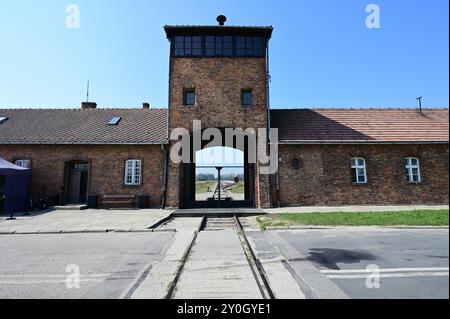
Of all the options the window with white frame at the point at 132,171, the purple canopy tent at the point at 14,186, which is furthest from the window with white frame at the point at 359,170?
the purple canopy tent at the point at 14,186

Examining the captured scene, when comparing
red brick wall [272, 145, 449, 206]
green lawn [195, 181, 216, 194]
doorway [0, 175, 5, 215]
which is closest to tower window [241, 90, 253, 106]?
red brick wall [272, 145, 449, 206]

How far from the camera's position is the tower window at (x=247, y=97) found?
15.9 metres

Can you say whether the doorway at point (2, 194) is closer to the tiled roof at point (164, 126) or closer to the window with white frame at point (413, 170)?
the tiled roof at point (164, 126)

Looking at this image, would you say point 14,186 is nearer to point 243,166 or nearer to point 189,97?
point 189,97

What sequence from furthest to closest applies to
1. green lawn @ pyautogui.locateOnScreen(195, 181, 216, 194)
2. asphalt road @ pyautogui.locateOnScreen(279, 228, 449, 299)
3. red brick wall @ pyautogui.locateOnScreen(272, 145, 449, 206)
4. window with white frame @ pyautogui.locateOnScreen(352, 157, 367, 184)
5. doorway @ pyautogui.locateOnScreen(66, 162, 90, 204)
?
1. green lawn @ pyautogui.locateOnScreen(195, 181, 216, 194)
2. doorway @ pyautogui.locateOnScreen(66, 162, 90, 204)
3. window with white frame @ pyautogui.locateOnScreen(352, 157, 367, 184)
4. red brick wall @ pyautogui.locateOnScreen(272, 145, 449, 206)
5. asphalt road @ pyautogui.locateOnScreen(279, 228, 449, 299)

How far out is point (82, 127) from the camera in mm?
17641

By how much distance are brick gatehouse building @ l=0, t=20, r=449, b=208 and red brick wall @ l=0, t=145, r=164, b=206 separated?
60mm

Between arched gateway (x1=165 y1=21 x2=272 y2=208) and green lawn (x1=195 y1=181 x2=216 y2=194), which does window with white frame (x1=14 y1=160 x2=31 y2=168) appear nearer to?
arched gateway (x1=165 y1=21 x2=272 y2=208)

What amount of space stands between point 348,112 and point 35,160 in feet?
67.6

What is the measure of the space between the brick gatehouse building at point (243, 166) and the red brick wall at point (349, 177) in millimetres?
57

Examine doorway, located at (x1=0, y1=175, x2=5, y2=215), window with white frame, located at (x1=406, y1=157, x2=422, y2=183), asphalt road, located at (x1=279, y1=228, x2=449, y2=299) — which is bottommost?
asphalt road, located at (x1=279, y1=228, x2=449, y2=299)

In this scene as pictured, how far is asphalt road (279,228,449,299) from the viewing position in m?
3.72

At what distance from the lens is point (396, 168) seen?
15.3 metres
